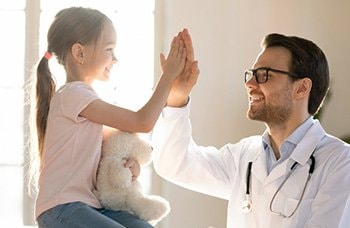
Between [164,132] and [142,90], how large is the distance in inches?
66.9

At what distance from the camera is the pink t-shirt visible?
1745 mm

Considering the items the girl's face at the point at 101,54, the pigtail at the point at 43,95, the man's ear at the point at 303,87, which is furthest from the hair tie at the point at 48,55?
the man's ear at the point at 303,87

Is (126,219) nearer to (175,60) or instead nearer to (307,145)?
(175,60)

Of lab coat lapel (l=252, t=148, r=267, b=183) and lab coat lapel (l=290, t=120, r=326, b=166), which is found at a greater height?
lab coat lapel (l=290, t=120, r=326, b=166)

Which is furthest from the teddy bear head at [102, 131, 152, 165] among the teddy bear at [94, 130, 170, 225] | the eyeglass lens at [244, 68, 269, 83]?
the eyeglass lens at [244, 68, 269, 83]

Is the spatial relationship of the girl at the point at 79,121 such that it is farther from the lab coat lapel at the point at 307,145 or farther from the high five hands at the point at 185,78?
the lab coat lapel at the point at 307,145

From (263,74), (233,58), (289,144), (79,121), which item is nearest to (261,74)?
(263,74)

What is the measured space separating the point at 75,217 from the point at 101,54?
0.47 metres

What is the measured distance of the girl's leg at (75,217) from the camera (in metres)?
1.68

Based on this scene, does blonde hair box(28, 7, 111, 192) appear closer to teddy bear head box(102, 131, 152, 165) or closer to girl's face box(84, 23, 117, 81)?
girl's face box(84, 23, 117, 81)

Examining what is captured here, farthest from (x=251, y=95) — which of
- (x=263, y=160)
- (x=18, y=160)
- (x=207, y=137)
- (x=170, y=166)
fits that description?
(x=18, y=160)

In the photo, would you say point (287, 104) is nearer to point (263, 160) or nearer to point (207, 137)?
point (263, 160)

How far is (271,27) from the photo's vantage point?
13.2 feet

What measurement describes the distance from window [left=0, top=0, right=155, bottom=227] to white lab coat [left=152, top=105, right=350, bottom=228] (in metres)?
1.58
